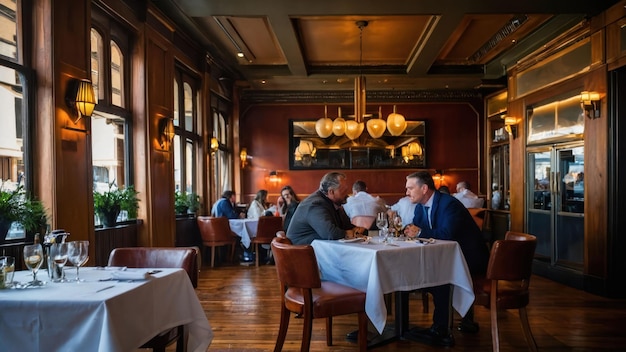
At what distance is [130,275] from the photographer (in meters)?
2.41

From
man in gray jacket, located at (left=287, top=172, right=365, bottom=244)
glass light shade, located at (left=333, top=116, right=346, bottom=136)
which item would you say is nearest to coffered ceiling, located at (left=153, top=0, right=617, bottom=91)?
glass light shade, located at (left=333, top=116, right=346, bottom=136)

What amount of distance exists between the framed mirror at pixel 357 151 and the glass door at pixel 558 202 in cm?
461

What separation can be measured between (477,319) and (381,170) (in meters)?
7.56

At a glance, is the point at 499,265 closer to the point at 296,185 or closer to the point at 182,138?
the point at 182,138

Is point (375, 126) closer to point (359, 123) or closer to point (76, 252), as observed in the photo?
point (359, 123)

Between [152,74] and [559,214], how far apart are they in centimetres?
590

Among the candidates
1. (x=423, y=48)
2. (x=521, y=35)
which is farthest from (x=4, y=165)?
(x=521, y=35)

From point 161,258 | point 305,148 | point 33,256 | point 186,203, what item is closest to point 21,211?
point 161,258

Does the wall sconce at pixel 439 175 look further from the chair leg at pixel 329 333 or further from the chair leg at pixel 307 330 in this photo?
the chair leg at pixel 307 330

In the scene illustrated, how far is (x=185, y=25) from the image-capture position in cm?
713

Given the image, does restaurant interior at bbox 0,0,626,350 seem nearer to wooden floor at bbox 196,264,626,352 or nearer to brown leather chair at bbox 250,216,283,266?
wooden floor at bbox 196,264,626,352

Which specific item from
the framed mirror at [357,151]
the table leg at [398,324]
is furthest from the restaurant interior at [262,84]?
the table leg at [398,324]

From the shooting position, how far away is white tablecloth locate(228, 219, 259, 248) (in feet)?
26.7

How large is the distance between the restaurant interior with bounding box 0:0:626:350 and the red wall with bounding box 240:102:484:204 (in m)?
1.07
